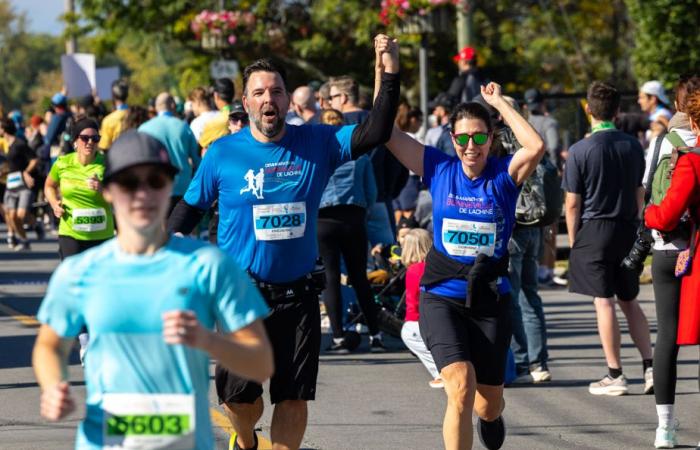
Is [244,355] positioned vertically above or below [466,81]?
below

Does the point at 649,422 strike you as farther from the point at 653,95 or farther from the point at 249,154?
the point at 653,95

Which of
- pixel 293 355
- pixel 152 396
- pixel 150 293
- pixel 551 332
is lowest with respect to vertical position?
pixel 551 332

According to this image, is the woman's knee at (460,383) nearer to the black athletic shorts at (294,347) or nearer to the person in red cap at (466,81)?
the black athletic shorts at (294,347)

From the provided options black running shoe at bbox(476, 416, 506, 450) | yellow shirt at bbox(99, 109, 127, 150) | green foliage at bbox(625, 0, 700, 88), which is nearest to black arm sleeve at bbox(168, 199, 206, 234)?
black running shoe at bbox(476, 416, 506, 450)

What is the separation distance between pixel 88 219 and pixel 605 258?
3611 millimetres

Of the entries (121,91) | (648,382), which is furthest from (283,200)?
(121,91)

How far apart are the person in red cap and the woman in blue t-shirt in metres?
9.66

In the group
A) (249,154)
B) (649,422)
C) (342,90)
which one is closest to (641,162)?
(649,422)

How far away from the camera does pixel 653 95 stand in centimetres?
1312

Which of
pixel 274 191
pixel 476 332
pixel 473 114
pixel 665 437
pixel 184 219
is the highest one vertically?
pixel 473 114

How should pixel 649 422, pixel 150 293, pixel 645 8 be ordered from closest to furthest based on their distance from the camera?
pixel 150 293
pixel 649 422
pixel 645 8

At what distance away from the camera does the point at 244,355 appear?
4.11 metres

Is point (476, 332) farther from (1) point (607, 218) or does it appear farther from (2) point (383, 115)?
(1) point (607, 218)

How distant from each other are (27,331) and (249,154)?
258 inches
